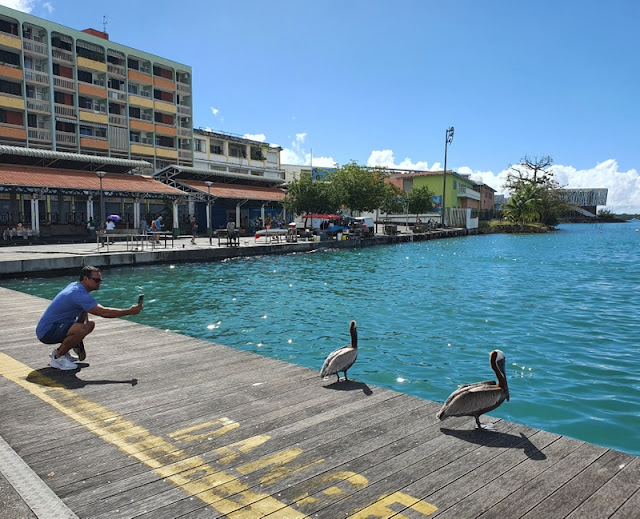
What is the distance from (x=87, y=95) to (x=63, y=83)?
241 cm

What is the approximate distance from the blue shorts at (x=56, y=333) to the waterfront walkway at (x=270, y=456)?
458 millimetres

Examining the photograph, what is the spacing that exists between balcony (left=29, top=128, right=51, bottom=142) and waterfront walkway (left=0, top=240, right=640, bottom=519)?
4416 centimetres

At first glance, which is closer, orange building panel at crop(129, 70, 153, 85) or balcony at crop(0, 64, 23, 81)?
balcony at crop(0, 64, 23, 81)

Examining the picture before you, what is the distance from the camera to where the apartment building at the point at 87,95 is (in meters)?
43.1

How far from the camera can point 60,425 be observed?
15.5ft

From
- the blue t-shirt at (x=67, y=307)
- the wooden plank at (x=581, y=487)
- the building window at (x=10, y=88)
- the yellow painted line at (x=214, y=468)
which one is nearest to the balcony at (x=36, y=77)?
the building window at (x=10, y=88)

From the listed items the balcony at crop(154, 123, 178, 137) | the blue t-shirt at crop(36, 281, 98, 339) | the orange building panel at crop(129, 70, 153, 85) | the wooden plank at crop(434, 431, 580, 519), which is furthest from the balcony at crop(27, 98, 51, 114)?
the wooden plank at crop(434, 431, 580, 519)

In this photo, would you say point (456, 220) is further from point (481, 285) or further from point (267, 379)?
point (267, 379)

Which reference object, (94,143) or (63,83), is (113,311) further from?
(63,83)

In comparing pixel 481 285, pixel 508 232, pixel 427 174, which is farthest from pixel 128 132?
pixel 508 232

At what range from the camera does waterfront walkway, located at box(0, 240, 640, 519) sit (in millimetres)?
3393

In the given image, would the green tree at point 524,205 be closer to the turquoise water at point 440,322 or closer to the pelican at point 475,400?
the turquoise water at point 440,322

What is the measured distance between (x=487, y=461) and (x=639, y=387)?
237 inches

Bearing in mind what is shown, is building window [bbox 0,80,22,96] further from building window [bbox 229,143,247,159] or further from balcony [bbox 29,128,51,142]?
building window [bbox 229,143,247,159]
